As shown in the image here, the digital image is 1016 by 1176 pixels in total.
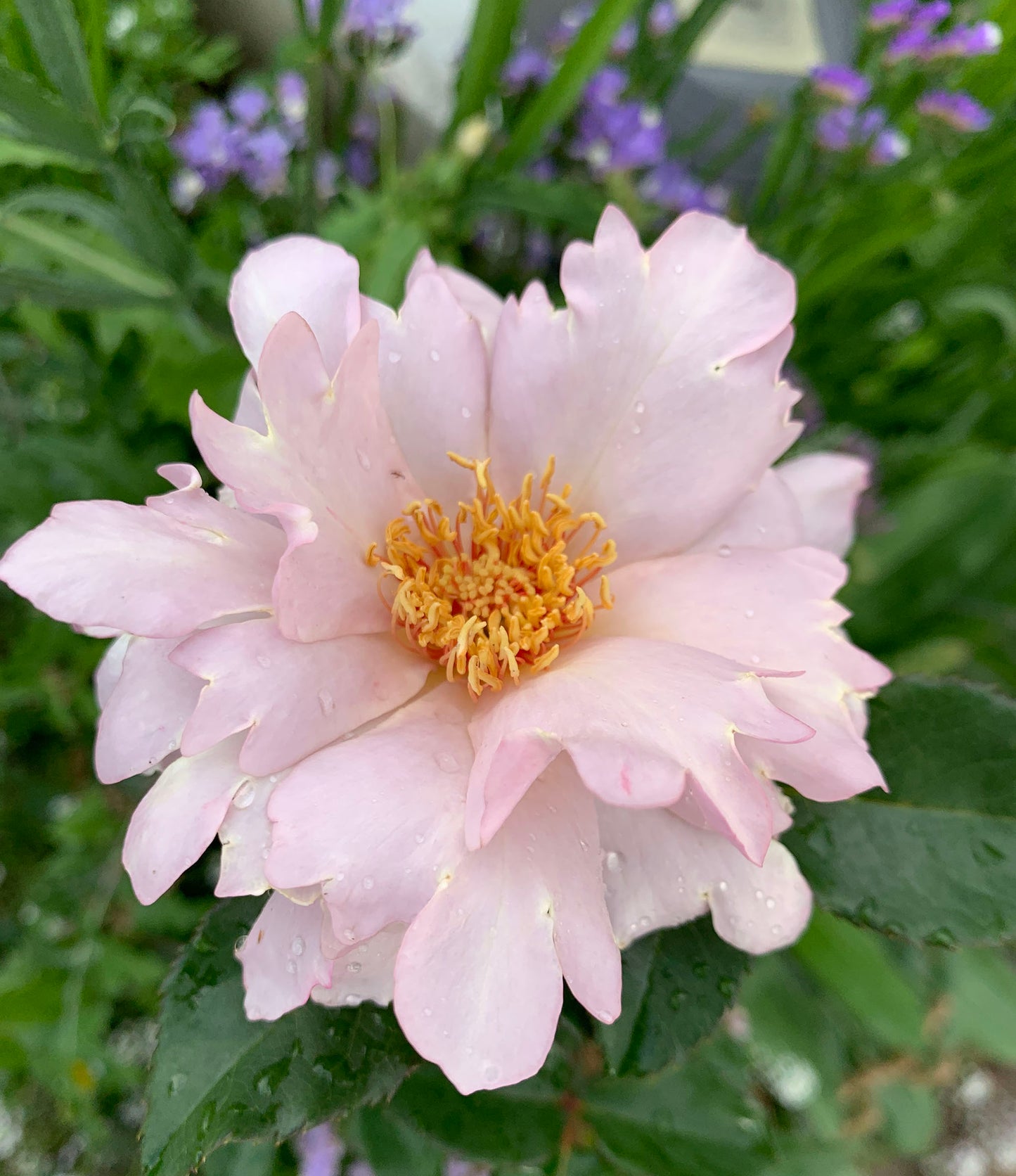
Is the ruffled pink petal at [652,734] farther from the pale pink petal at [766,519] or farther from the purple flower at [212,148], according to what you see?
the purple flower at [212,148]

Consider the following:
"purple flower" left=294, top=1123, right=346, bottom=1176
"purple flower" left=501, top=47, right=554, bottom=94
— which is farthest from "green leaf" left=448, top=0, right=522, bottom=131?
"purple flower" left=294, top=1123, right=346, bottom=1176

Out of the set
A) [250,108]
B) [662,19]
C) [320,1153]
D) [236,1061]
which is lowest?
[320,1153]

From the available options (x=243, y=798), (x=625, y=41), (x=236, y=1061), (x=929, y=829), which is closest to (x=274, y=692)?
(x=243, y=798)

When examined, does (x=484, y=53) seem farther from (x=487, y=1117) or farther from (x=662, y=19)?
(x=487, y=1117)

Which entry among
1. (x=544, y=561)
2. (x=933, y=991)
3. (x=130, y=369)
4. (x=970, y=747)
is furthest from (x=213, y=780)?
(x=933, y=991)

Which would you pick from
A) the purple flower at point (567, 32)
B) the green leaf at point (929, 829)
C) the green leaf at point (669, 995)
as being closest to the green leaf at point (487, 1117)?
the green leaf at point (669, 995)

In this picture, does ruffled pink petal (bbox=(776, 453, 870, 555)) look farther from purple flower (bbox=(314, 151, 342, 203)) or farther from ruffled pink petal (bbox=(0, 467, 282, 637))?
purple flower (bbox=(314, 151, 342, 203))

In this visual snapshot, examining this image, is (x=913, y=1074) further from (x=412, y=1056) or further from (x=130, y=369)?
(x=130, y=369)
